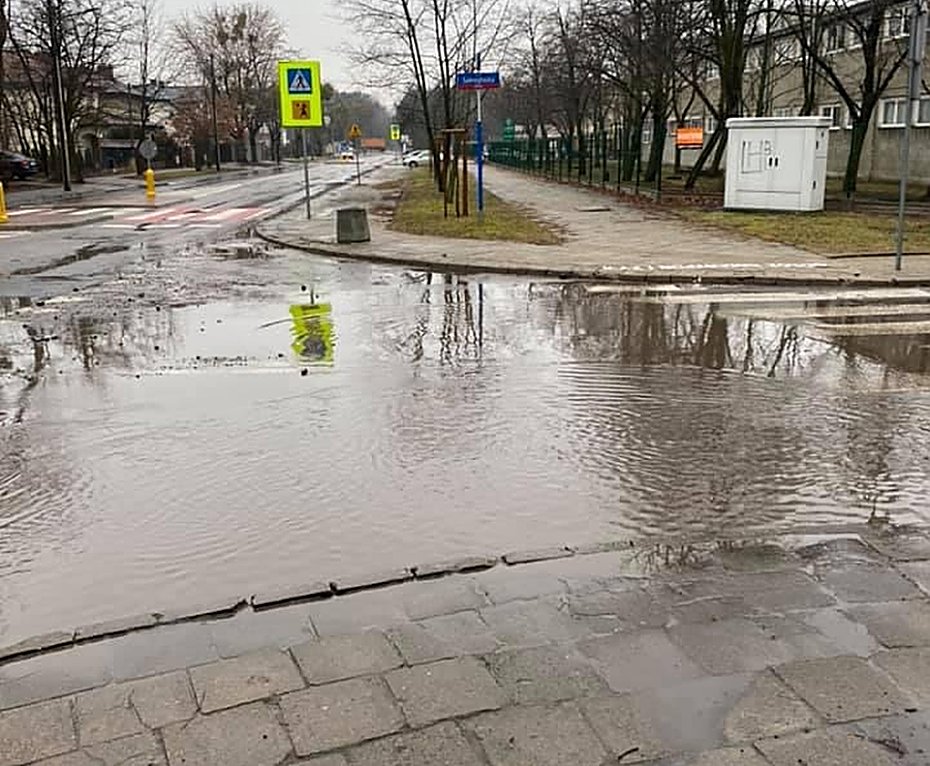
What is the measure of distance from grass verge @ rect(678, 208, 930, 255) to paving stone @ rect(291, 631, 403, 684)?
565 inches

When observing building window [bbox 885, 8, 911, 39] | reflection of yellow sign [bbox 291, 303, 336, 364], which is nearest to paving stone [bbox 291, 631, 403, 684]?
reflection of yellow sign [bbox 291, 303, 336, 364]

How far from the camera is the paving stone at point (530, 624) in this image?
12.2 ft

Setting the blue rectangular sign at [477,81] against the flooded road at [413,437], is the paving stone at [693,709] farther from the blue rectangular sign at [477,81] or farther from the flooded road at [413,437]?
the blue rectangular sign at [477,81]

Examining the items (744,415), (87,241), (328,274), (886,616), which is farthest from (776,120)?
(886,616)

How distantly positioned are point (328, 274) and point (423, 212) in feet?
36.0

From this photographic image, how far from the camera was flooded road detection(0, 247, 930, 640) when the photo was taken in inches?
185

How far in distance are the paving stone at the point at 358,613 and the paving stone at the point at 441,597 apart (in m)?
0.05

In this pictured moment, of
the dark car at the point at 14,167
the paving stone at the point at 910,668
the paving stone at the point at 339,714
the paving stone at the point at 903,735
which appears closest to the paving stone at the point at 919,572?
the paving stone at the point at 910,668

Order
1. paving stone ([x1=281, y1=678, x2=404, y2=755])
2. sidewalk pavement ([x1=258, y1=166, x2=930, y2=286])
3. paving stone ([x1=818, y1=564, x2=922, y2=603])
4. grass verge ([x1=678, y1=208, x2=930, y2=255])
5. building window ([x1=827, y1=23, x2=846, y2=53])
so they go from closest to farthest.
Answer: paving stone ([x1=281, y1=678, x2=404, y2=755]) < paving stone ([x1=818, y1=564, x2=922, y2=603]) < sidewalk pavement ([x1=258, y1=166, x2=930, y2=286]) < grass verge ([x1=678, y1=208, x2=930, y2=255]) < building window ([x1=827, y1=23, x2=846, y2=53])

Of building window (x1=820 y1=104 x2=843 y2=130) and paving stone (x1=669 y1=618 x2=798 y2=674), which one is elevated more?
building window (x1=820 y1=104 x2=843 y2=130)

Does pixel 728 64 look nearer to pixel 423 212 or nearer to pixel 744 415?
pixel 423 212

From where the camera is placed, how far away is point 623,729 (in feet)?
10.2

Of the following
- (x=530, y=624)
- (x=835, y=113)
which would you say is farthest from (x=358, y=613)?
(x=835, y=113)

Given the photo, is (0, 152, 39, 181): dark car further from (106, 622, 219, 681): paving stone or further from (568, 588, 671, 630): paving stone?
(568, 588, 671, 630): paving stone
